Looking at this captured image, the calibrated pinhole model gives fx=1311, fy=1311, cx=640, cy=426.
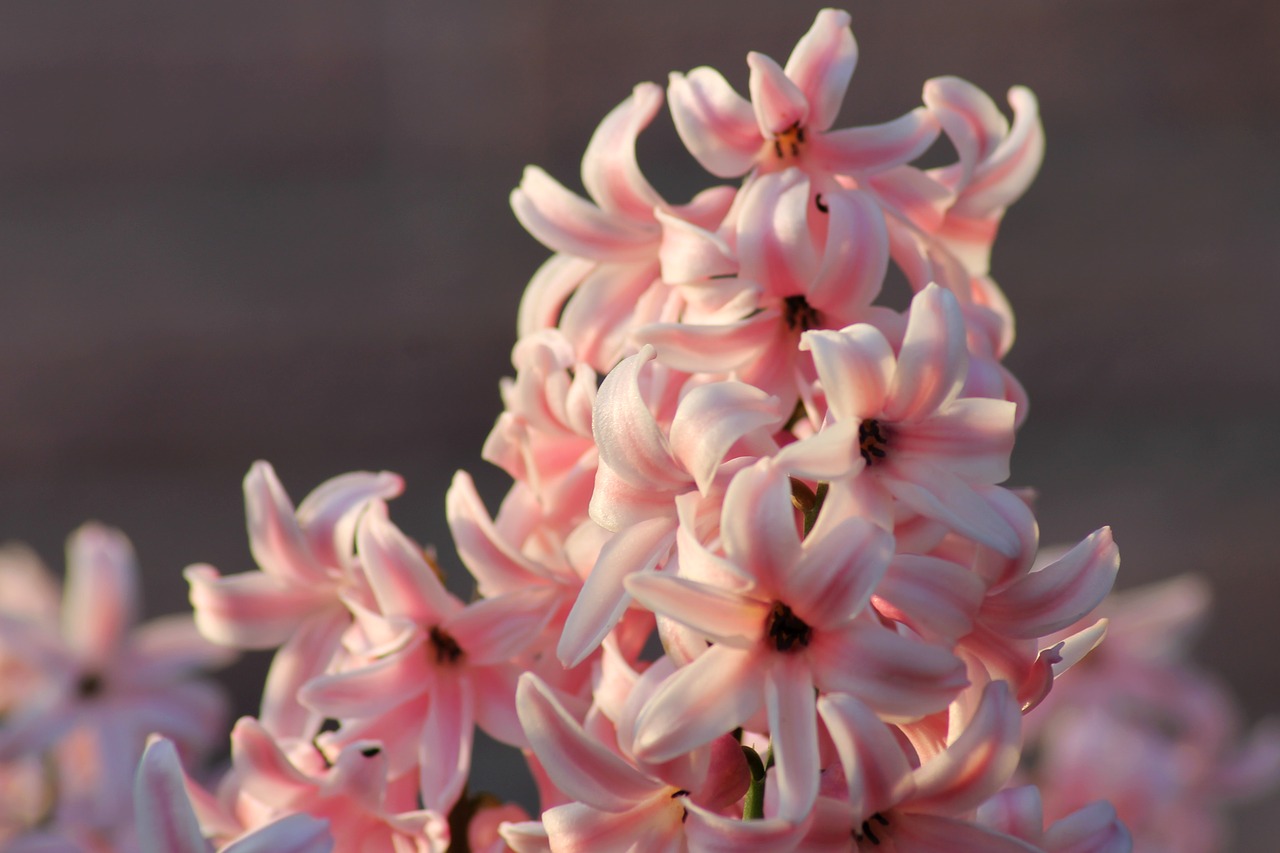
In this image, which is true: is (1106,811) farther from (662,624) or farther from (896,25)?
(896,25)

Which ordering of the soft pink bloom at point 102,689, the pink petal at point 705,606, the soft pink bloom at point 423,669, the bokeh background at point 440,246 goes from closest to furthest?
the pink petal at point 705,606 → the soft pink bloom at point 423,669 → the soft pink bloom at point 102,689 → the bokeh background at point 440,246

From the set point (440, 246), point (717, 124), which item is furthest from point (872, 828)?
point (440, 246)

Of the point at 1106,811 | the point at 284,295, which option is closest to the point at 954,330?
the point at 1106,811

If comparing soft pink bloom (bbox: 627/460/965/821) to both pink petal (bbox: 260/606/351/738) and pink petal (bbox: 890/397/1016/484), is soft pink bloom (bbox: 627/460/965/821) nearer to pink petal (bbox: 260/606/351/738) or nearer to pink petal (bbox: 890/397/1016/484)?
pink petal (bbox: 890/397/1016/484)

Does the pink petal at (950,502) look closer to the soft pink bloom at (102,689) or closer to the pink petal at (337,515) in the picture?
the pink petal at (337,515)

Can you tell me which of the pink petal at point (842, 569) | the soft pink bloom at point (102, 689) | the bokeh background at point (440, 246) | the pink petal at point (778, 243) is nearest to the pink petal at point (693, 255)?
the pink petal at point (778, 243)

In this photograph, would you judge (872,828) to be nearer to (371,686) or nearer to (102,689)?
(371,686)

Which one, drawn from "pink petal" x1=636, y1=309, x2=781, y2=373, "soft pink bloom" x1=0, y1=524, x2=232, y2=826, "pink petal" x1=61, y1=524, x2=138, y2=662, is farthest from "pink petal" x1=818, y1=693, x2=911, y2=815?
"pink petal" x1=61, y1=524, x2=138, y2=662
